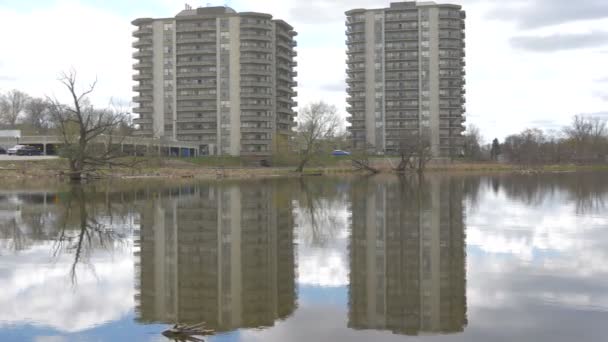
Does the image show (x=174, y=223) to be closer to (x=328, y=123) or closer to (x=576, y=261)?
(x=576, y=261)

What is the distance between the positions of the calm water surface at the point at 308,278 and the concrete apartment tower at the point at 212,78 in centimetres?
12552

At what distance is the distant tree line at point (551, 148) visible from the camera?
140 m

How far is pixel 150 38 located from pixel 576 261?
14824 cm

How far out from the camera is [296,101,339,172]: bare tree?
10144 centimetres

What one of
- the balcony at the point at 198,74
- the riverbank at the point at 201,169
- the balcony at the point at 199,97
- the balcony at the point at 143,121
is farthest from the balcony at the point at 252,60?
the riverbank at the point at 201,169

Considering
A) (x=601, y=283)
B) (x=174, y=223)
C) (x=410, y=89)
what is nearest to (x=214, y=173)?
(x=174, y=223)

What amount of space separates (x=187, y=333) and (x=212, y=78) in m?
145

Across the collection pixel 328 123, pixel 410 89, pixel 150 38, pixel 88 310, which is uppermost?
pixel 150 38

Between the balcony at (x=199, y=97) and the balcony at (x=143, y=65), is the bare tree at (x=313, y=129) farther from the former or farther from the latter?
the balcony at (x=143, y=65)

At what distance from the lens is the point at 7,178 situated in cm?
7062

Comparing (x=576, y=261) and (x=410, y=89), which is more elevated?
(x=410, y=89)

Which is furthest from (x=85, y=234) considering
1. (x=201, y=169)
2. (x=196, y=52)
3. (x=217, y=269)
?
(x=196, y=52)

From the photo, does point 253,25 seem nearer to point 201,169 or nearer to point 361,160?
point 361,160

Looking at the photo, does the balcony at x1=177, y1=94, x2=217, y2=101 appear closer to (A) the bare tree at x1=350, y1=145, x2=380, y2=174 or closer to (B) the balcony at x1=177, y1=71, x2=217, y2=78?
(B) the balcony at x1=177, y1=71, x2=217, y2=78
